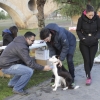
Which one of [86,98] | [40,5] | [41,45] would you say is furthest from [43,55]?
[40,5]

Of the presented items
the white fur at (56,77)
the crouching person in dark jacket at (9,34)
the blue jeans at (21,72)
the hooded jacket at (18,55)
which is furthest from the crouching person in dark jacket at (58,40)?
the crouching person in dark jacket at (9,34)

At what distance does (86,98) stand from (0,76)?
2715 mm

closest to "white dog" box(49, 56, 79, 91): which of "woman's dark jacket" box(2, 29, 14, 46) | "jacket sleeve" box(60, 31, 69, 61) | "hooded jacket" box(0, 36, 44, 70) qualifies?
"jacket sleeve" box(60, 31, 69, 61)

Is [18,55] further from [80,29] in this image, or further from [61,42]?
[80,29]

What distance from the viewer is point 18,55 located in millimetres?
4742

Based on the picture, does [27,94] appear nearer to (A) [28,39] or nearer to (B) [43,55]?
(A) [28,39]

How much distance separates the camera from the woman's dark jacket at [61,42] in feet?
16.2

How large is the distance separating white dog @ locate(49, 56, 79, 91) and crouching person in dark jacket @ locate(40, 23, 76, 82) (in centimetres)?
18

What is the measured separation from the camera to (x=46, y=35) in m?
4.71

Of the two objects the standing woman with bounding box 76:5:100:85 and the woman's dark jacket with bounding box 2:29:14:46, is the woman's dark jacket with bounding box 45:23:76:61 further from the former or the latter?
the woman's dark jacket with bounding box 2:29:14:46

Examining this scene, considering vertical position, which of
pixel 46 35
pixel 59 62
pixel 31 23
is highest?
pixel 46 35

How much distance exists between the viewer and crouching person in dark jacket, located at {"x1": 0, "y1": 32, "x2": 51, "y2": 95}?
184 inches

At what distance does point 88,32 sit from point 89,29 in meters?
0.08

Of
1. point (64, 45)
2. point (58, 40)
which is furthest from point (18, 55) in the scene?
point (64, 45)
